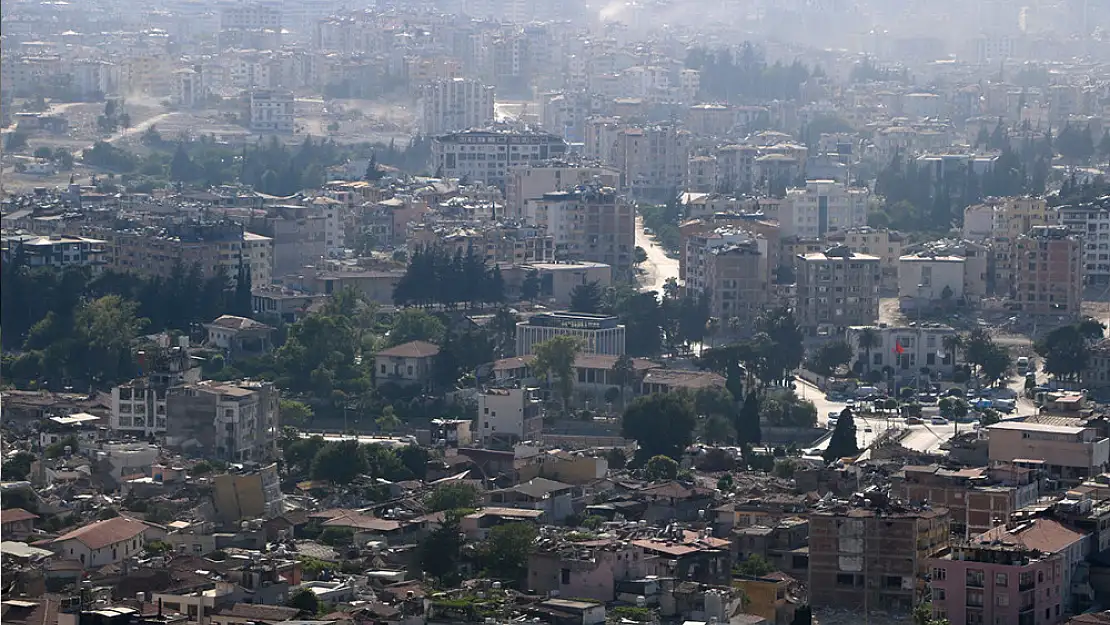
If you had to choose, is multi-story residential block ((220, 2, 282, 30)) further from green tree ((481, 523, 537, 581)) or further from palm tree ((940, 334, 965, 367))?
green tree ((481, 523, 537, 581))

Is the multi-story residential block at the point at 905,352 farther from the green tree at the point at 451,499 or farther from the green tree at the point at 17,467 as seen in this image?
the green tree at the point at 17,467

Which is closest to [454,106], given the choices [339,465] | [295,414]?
[295,414]

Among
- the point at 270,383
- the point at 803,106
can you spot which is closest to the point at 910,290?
the point at 270,383

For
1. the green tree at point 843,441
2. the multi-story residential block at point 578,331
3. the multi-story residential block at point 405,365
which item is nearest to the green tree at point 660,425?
the green tree at point 843,441

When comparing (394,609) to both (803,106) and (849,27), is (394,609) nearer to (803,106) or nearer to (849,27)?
(803,106)

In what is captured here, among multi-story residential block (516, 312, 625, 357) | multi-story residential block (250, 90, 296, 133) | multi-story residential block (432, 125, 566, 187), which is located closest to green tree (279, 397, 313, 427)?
multi-story residential block (516, 312, 625, 357)

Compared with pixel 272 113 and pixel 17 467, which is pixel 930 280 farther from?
pixel 272 113
